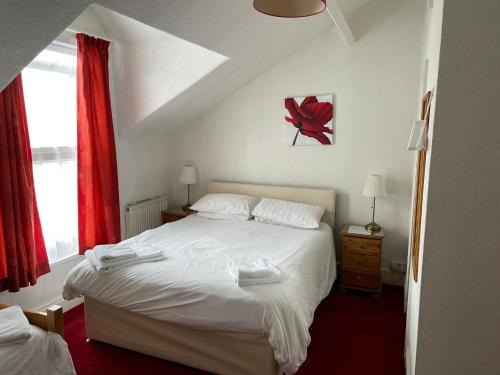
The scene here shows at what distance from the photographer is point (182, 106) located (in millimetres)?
3771

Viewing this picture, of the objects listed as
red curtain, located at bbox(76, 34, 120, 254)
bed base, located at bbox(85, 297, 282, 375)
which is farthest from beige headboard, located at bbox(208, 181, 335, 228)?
bed base, located at bbox(85, 297, 282, 375)

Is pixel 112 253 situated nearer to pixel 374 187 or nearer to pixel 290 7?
pixel 290 7

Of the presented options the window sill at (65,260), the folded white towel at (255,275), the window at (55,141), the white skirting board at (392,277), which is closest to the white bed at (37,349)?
the folded white towel at (255,275)

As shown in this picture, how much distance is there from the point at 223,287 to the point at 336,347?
104 cm

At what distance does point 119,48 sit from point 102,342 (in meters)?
2.69

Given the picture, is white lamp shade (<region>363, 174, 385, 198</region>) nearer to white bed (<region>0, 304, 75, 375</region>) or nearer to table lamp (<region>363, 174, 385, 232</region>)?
table lamp (<region>363, 174, 385, 232</region>)

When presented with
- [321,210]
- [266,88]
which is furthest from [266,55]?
[321,210]

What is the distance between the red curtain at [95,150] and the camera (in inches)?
126

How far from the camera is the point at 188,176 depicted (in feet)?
13.8

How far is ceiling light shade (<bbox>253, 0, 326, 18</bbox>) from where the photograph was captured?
162 cm

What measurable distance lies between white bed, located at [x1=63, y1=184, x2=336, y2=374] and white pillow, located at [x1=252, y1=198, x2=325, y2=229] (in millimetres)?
205

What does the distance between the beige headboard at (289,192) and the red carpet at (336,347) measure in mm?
950

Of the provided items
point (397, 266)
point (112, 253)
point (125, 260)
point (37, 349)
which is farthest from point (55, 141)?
point (397, 266)

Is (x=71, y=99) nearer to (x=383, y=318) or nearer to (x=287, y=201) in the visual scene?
(x=287, y=201)
